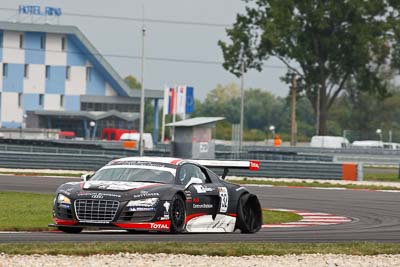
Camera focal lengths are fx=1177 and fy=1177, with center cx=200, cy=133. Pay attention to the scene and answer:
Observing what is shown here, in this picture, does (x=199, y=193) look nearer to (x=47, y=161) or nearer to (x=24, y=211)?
(x=24, y=211)

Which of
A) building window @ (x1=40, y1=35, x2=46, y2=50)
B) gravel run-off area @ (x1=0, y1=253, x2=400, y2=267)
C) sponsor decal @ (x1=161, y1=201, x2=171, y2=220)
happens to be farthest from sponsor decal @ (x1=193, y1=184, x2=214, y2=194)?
building window @ (x1=40, y1=35, x2=46, y2=50)

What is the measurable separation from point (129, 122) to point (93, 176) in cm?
7892

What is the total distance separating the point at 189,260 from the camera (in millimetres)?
13117

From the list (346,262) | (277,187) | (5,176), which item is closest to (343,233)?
(346,262)

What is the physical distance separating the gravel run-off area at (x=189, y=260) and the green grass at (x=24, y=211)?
629 centimetres

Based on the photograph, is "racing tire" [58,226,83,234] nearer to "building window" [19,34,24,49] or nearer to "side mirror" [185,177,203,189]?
"side mirror" [185,177,203,189]

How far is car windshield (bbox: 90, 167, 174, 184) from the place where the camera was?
18.0 metres

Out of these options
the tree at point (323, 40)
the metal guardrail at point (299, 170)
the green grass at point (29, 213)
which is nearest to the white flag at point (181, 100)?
the tree at point (323, 40)

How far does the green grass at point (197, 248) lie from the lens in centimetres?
1343

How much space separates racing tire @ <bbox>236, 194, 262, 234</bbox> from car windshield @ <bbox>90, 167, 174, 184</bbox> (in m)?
1.63

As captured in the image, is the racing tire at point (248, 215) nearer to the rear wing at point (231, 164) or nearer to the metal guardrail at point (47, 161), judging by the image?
the rear wing at point (231, 164)

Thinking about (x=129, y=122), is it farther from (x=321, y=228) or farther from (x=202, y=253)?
(x=202, y=253)

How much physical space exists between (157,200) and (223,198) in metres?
2.10

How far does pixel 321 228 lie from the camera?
68.0 ft
